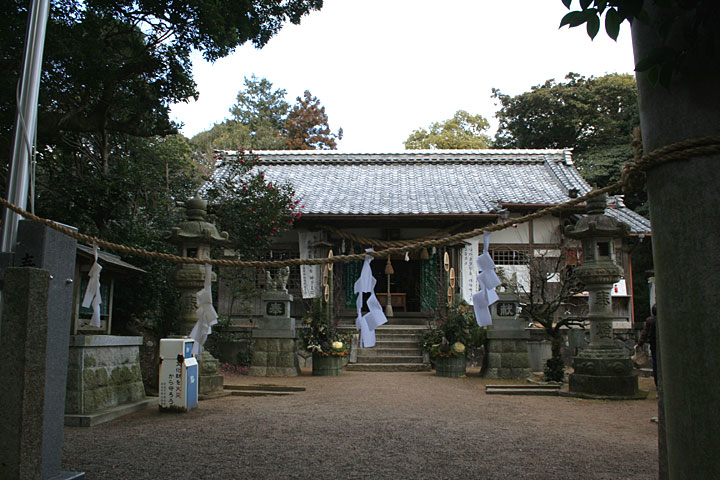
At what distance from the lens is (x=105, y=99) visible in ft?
22.0

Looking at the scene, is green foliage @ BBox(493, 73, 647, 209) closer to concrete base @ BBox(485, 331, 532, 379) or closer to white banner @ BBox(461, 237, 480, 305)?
white banner @ BBox(461, 237, 480, 305)

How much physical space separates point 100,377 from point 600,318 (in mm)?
7421

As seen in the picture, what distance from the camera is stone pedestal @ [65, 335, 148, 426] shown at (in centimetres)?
593

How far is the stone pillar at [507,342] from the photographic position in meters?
10.9

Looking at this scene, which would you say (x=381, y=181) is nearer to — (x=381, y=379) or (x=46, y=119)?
(x=381, y=379)

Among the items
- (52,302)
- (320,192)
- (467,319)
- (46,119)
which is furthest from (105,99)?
(320,192)

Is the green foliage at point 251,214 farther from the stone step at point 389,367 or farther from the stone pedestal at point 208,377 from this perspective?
the stone pedestal at point 208,377

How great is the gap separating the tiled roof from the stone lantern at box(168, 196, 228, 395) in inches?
278

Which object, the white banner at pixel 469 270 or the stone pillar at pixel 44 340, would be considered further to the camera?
the white banner at pixel 469 270

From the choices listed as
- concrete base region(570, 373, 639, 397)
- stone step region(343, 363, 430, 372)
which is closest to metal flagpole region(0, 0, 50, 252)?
concrete base region(570, 373, 639, 397)

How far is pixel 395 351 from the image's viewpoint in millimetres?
13555

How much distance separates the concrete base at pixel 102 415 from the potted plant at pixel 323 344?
5077 mm

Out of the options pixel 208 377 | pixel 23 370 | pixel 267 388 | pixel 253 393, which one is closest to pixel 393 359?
pixel 267 388

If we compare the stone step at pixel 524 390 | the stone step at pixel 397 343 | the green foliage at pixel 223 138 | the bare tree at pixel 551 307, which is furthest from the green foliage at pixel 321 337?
the green foliage at pixel 223 138
